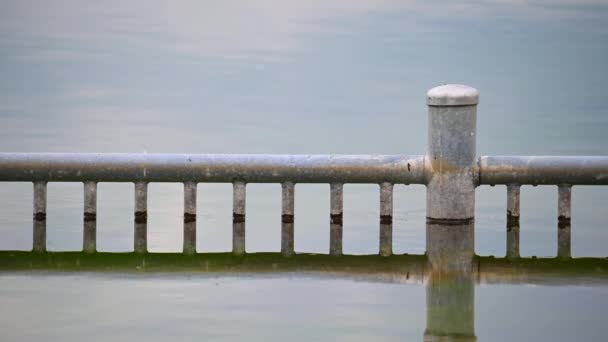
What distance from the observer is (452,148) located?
1468cm

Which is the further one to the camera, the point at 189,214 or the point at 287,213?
the point at 189,214

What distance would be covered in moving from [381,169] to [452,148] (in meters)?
0.70

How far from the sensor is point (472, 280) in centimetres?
1282

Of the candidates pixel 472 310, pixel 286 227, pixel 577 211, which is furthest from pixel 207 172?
pixel 577 211

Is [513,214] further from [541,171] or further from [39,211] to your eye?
[39,211]

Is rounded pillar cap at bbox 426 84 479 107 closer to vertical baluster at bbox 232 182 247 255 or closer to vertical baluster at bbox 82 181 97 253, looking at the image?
vertical baluster at bbox 232 182 247 255

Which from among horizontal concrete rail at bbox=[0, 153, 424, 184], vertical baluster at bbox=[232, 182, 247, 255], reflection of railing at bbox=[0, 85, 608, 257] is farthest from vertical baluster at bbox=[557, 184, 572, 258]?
vertical baluster at bbox=[232, 182, 247, 255]

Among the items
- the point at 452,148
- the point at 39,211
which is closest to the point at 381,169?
the point at 452,148

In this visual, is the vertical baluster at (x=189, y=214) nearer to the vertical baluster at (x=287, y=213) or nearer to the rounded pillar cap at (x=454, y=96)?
the vertical baluster at (x=287, y=213)

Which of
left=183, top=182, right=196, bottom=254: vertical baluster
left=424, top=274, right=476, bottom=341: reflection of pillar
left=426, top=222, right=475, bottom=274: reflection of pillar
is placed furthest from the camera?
left=183, top=182, right=196, bottom=254: vertical baluster

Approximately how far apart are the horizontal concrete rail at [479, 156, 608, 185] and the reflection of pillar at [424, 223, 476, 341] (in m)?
0.57

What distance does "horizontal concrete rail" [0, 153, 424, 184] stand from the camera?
48.2 feet

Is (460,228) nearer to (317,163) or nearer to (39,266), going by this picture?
(317,163)

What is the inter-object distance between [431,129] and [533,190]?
592 centimetres
